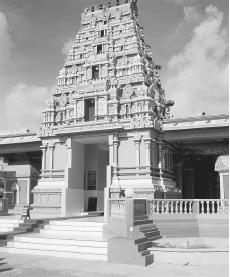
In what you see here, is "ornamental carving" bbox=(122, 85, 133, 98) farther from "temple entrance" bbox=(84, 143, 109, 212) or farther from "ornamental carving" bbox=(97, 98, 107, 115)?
"temple entrance" bbox=(84, 143, 109, 212)

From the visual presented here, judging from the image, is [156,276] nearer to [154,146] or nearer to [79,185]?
[154,146]

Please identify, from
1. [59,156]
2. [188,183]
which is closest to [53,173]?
[59,156]

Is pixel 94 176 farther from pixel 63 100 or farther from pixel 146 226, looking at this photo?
pixel 146 226

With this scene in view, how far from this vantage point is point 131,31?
27562 millimetres

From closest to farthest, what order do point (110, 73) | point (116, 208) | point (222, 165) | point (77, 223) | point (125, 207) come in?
point (125, 207) → point (116, 208) → point (77, 223) → point (222, 165) → point (110, 73)

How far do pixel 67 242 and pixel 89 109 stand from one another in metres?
13.1

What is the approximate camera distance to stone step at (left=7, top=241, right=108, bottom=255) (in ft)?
46.4

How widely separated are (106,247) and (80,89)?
14.7m

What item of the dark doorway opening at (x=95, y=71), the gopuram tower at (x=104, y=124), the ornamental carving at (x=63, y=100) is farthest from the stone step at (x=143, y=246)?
the dark doorway opening at (x=95, y=71)

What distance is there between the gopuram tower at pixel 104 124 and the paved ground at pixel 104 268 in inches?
380

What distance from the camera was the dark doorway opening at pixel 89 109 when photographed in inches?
1032

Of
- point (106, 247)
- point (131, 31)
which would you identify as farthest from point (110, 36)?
point (106, 247)

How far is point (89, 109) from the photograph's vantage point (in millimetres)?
26453

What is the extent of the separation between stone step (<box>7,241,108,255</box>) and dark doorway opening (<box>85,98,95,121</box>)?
12.3m
